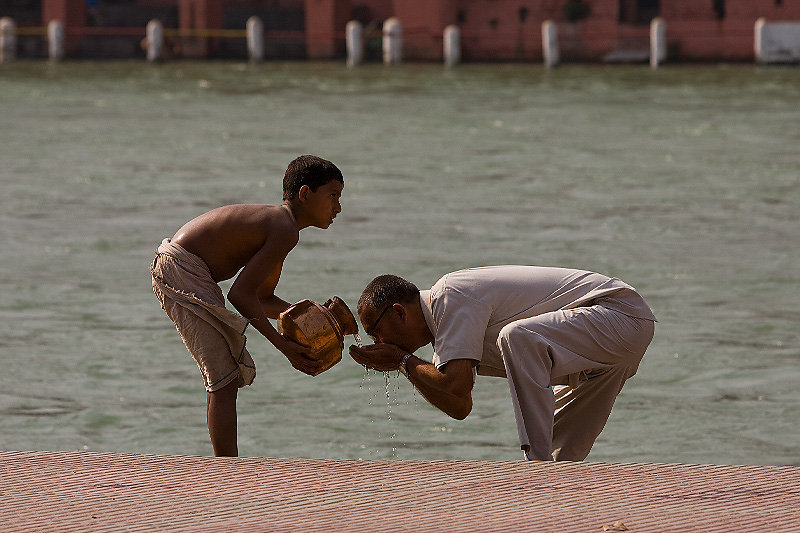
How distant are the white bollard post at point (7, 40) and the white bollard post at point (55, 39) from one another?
35.9 inches

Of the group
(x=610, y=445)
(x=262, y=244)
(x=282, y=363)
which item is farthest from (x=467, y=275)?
(x=282, y=363)

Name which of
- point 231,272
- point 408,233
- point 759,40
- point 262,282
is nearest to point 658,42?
point 759,40

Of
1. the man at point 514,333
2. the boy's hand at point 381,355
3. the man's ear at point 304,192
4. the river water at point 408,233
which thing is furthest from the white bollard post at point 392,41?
the boy's hand at point 381,355

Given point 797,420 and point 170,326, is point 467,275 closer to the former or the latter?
point 797,420

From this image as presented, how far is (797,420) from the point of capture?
7.47 meters

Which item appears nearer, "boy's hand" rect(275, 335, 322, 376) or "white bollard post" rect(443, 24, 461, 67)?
"boy's hand" rect(275, 335, 322, 376)

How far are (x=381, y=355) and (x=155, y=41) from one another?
33.3m

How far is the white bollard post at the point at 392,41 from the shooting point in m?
35.5

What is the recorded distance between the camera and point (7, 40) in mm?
38375

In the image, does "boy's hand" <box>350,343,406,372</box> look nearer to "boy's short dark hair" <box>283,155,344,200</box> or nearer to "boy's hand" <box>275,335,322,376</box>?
"boy's hand" <box>275,335,322,376</box>

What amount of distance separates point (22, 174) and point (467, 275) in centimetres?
1389

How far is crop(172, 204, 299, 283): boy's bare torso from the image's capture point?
5.03m

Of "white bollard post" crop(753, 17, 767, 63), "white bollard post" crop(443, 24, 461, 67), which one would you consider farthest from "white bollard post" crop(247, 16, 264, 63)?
"white bollard post" crop(753, 17, 767, 63)

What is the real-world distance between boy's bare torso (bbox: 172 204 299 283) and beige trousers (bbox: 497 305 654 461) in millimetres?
870
